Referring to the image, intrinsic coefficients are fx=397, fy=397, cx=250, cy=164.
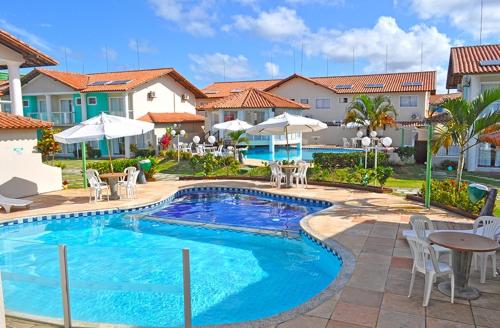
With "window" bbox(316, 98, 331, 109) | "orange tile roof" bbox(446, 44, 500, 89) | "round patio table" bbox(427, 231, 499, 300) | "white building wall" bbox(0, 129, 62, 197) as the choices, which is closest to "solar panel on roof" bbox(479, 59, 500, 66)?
"orange tile roof" bbox(446, 44, 500, 89)

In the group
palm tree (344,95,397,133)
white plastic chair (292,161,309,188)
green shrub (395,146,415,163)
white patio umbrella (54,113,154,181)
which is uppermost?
palm tree (344,95,397,133)

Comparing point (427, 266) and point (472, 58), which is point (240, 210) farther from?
point (472, 58)

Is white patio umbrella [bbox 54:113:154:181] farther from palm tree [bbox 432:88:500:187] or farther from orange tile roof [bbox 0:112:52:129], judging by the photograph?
palm tree [bbox 432:88:500:187]

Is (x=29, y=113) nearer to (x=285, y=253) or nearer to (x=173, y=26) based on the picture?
(x=173, y=26)

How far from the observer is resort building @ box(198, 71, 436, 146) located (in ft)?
126

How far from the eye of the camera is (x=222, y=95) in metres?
46.7

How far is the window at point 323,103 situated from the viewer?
41594 mm

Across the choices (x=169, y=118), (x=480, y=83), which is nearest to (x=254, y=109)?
(x=169, y=118)

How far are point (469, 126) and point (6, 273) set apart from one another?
38.6 ft

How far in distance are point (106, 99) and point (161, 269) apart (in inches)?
1251

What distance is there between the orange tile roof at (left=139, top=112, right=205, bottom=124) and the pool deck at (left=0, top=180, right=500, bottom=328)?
20.0m

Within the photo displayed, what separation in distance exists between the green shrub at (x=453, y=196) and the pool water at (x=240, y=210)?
3.61m

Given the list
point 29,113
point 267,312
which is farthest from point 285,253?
point 29,113

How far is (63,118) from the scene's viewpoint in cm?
3566
